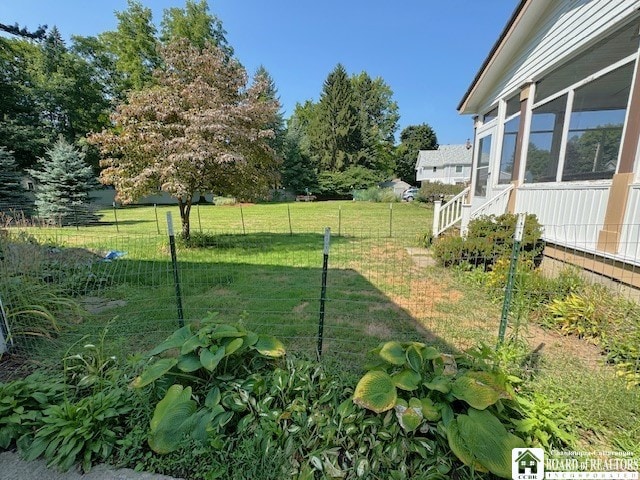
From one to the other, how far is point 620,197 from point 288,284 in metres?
4.43

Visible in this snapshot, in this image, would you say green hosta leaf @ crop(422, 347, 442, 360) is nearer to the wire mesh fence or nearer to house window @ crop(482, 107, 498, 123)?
the wire mesh fence

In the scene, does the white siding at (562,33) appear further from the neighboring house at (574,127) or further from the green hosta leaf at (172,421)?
the green hosta leaf at (172,421)

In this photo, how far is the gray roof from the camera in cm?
3779

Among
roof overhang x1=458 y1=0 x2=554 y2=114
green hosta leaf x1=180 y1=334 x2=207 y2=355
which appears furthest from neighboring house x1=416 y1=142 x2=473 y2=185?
green hosta leaf x1=180 y1=334 x2=207 y2=355

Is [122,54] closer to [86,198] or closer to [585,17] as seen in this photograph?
[86,198]

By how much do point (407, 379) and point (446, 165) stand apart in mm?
41786

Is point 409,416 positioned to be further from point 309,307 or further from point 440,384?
point 309,307

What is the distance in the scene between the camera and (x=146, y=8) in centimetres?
2403

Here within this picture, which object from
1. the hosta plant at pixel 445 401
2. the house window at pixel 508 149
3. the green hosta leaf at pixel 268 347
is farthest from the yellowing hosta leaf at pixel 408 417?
the house window at pixel 508 149

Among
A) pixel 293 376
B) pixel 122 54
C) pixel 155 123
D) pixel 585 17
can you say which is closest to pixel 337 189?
pixel 122 54

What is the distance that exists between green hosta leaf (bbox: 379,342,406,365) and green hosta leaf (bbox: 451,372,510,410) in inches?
12.4

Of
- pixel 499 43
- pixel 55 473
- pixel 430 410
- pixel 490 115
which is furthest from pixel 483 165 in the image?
pixel 55 473

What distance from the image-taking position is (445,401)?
5.56 feet

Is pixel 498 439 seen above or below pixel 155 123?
below
